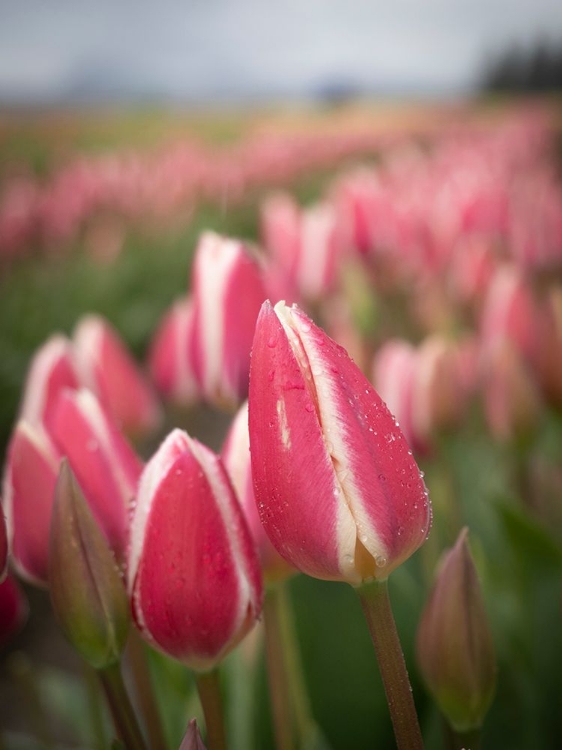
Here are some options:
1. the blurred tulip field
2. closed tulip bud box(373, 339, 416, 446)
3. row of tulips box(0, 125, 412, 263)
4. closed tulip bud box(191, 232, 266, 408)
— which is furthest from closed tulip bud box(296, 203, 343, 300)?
row of tulips box(0, 125, 412, 263)

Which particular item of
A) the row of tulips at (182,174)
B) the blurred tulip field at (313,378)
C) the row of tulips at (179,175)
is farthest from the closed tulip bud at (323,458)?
the row of tulips at (182,174)

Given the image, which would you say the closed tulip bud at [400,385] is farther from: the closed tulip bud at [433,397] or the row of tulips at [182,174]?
the row of tulips at [182,174]

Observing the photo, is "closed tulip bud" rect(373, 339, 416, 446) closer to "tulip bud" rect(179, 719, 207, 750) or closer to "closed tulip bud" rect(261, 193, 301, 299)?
"closed tulip bud" rect(261, 193, 301, 299)

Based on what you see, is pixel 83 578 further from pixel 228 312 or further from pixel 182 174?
pixel 182 174

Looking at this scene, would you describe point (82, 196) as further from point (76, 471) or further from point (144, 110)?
point (76, 471)

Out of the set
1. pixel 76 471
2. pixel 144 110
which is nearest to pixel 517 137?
pixel 144 110

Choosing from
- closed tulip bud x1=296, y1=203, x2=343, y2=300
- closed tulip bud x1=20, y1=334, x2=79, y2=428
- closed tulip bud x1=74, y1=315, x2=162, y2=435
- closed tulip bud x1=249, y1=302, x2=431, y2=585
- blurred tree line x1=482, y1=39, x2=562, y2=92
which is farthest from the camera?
blurred tree line x1=482, y1=39, x2=562, y2=92
